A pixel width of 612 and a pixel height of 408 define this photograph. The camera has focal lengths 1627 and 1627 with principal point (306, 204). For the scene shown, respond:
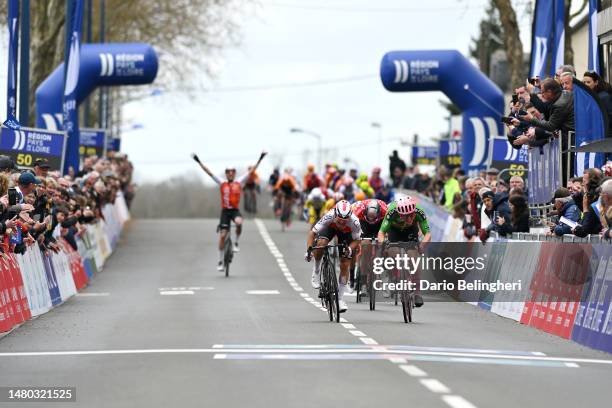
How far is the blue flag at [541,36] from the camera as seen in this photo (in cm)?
2812

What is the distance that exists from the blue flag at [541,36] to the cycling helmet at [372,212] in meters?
6.02

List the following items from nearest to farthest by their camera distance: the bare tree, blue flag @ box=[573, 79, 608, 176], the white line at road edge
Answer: the white line at road edge, blue flag @ box=[573, 79, 608, 176], the bare tree

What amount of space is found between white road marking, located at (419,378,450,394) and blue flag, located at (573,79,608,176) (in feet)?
28.2

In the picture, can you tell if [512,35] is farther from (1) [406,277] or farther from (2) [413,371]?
(2) [413,371]

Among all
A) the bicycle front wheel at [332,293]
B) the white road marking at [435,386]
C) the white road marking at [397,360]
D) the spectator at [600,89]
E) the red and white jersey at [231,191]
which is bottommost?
the white road marking at [397,360]

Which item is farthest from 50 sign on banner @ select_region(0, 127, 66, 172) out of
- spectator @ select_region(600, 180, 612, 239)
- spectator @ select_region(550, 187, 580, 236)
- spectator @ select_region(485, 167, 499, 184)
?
spectator @ select_region(600, 180, 612, 239)

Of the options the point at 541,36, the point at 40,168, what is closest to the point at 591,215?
the point at 40,168

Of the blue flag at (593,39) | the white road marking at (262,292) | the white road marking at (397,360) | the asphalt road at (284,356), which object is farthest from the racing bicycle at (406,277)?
the white road marking at (262,292)

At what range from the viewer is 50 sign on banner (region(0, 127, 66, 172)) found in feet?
94.7

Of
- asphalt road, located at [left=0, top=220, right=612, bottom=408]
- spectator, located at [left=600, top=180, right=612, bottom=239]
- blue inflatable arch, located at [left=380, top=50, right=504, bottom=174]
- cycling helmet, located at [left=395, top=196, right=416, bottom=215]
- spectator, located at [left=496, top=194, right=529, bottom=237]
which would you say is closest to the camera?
asphalt road, located at [left=0, top=220, right=612, bottom=408]

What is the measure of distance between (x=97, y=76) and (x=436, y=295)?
60.6ft

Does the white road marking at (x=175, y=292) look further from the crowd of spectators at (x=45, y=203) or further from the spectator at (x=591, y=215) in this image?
the spectator at (x=591, y=215)

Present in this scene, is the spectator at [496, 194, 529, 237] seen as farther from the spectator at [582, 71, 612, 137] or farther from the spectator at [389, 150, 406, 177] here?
the spectator at [389, 150, 406, 177]

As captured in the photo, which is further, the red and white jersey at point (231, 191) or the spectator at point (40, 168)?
the red and white jersey at point (231, 191)
